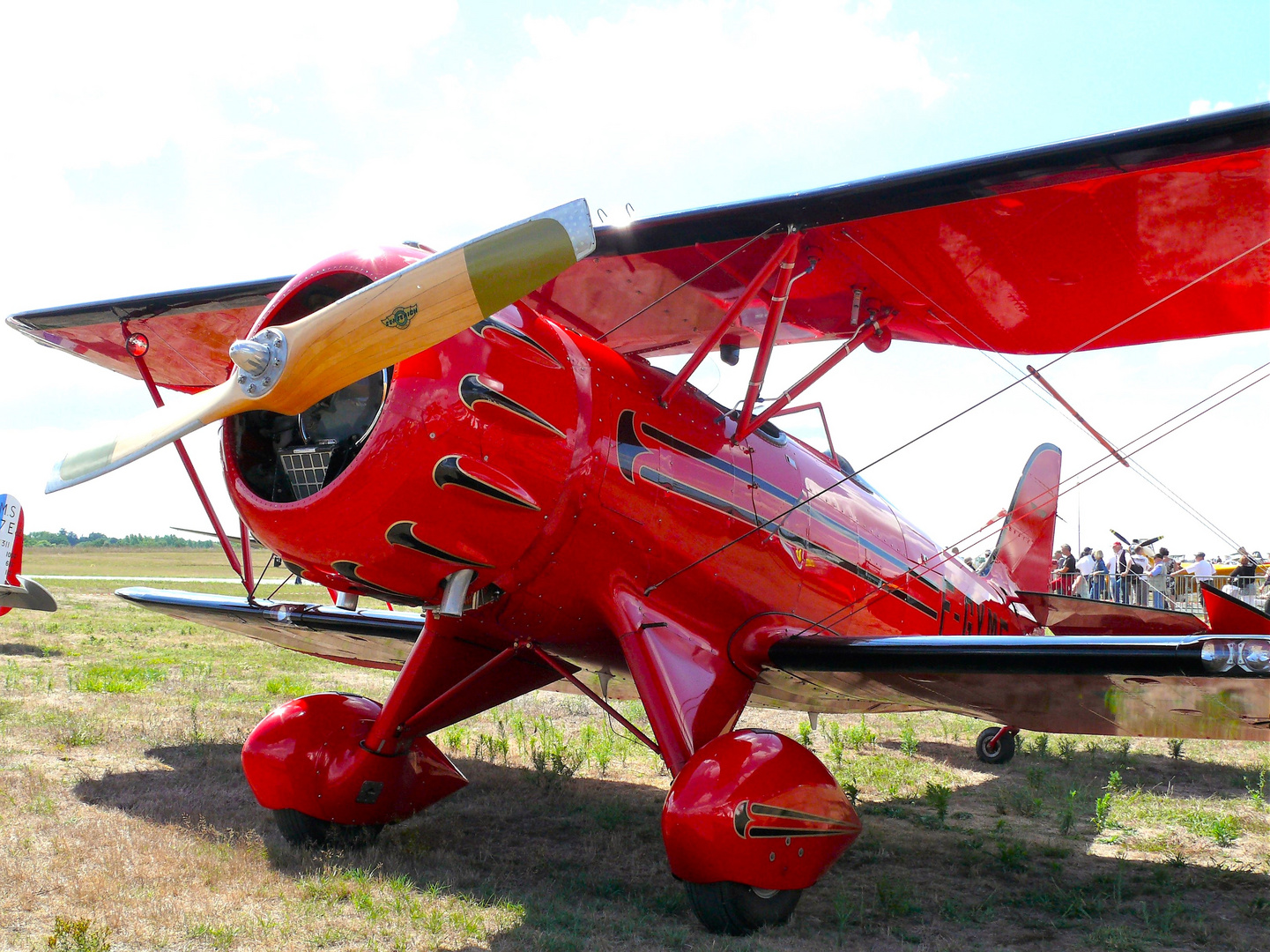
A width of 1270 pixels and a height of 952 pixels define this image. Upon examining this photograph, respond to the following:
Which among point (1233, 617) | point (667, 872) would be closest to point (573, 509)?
point (667, 872)

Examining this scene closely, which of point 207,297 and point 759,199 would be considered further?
point 207,297

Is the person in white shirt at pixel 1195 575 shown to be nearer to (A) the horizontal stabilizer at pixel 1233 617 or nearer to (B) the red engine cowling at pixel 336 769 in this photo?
(A) the horizontal stabilizer at pixel 1233 617

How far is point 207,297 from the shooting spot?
6.18 metres

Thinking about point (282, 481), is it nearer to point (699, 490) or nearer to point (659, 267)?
point (699, 490)

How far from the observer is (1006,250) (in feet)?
17.1

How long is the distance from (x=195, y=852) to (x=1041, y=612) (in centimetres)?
792

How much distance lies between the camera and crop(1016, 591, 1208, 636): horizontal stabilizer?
279 inches

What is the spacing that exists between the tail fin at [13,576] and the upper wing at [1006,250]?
38.1ft

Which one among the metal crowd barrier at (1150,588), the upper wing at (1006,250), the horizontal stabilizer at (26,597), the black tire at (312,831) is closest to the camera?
the upper wing at (1006,250)

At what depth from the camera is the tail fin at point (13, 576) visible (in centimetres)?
1376

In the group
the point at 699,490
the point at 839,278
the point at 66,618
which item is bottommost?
the point at 66,618

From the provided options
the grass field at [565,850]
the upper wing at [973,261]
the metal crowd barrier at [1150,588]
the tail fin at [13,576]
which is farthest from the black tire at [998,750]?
the tail fin at [13,576]

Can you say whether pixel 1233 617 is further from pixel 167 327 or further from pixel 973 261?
pixel 167 327

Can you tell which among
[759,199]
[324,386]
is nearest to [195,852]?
[324,386]
